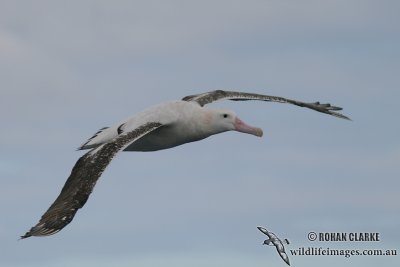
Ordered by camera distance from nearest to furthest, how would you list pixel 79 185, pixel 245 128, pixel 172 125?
pixel 79 185 → pixel 172 125 → pixel 245 128

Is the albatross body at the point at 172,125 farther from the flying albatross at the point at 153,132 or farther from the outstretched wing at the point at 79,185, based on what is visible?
the outstretched wing at the point at 79,185

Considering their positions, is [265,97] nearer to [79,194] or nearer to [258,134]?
[258,134]

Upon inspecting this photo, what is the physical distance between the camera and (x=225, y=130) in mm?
21875

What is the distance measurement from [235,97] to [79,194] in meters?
8.06

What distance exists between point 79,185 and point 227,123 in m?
5.34

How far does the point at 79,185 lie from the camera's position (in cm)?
1748

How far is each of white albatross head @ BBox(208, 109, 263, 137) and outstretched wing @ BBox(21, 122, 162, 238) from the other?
7.76ft

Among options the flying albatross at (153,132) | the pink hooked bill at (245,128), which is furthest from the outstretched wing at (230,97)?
the pink hooked bill at (245,128)

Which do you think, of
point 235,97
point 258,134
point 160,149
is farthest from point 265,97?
point 160,149

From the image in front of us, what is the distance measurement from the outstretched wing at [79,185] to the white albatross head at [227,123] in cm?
237

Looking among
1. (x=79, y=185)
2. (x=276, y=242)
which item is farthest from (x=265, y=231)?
(x=79, y=185)

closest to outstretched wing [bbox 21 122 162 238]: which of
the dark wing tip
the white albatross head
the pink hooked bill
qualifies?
the white albatross head

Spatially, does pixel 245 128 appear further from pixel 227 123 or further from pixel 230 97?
A: pixel 230 97

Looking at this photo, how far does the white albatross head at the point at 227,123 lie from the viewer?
2152 cm
